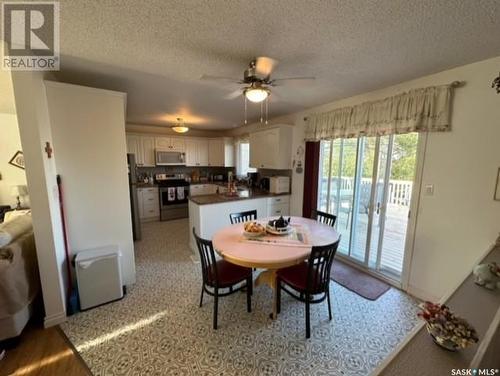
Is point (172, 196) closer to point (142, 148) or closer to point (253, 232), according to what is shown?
point (142, 148)

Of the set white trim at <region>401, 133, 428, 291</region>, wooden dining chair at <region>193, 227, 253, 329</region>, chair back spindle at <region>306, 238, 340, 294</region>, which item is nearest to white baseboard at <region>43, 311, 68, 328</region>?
wooden dining chair at <region>193, 227, 253, 329</region>

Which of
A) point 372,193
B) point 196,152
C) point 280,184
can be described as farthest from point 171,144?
point 372,193

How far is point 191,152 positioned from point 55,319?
4.49 meters

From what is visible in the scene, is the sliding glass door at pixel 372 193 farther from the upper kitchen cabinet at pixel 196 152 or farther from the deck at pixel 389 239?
the upper kitchen cabinet at pixel 196 152

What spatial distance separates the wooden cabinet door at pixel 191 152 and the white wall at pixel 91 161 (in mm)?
3437

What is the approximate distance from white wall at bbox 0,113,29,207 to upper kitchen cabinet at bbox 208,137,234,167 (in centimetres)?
377

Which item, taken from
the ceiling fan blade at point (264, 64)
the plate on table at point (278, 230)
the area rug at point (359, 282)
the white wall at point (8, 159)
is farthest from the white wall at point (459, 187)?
the white wall at point (8, 159)

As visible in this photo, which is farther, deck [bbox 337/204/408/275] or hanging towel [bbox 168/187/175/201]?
hanging towel [bbox 168/187/175/201]

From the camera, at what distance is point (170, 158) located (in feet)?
18.1

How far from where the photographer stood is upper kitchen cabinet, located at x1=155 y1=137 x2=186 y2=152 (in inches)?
212

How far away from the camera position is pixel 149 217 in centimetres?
516

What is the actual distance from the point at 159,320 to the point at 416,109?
341 cm

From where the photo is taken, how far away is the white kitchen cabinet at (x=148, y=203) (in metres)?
5.04

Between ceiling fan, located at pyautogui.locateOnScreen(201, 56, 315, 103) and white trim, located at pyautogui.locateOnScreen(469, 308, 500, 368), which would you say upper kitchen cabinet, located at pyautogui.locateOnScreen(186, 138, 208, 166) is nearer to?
ceiling fan, located at pyautogui.locateOnScreen(201, 56, 315, 103)
